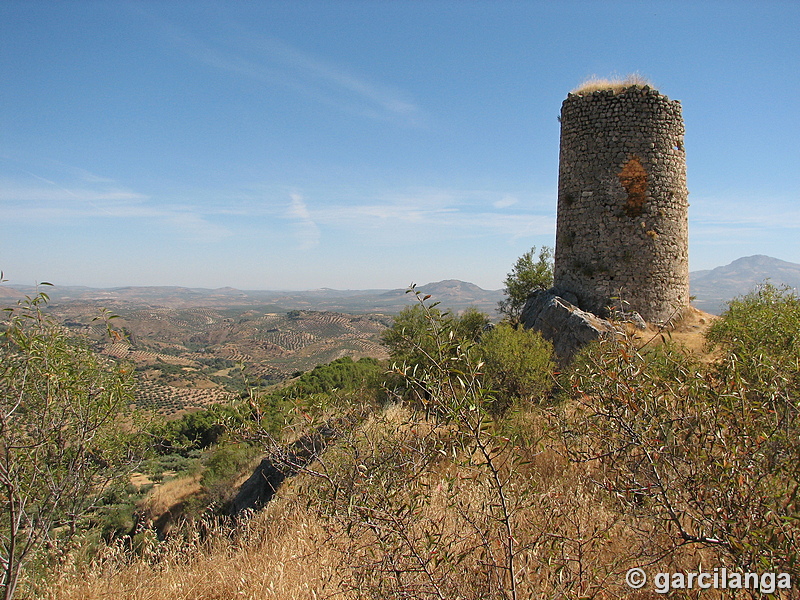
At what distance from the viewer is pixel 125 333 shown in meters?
4.79

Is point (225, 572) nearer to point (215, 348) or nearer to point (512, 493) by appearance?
point (512, 493)

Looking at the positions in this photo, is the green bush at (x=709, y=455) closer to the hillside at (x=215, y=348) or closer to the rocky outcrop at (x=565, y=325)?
the hillside at (x=215, y=348)

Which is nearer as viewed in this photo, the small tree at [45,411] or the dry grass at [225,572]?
the dry grass at [225,572]

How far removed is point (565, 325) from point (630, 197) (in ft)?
12.8

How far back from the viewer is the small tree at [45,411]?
14.2 ft

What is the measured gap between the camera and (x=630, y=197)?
11453 millimetres

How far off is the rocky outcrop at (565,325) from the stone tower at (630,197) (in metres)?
0.87

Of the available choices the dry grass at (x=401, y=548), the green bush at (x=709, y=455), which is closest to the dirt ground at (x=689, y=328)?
the dry grass at (x=401, y=548)

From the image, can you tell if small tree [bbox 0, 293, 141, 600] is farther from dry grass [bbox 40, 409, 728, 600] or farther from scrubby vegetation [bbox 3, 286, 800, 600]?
dry grass [bbox 40, 409, 728, 600]

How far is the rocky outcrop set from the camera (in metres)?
10.8

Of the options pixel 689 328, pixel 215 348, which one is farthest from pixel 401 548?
pixel 215 348

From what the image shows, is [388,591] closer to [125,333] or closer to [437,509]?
[437,509]

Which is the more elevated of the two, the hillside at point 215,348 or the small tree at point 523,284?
the small tree at point 523,284

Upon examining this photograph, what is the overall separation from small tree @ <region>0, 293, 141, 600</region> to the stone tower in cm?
1117
